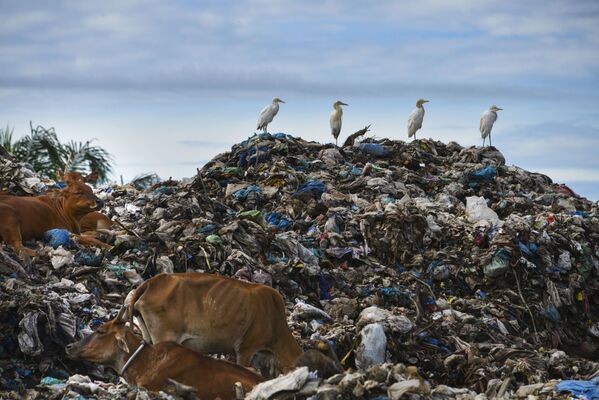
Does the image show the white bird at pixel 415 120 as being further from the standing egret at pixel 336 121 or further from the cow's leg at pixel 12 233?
the cow's leg at pixel 12 233

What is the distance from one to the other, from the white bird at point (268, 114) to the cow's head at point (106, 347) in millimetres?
17525

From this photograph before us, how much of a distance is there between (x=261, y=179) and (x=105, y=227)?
4.19m

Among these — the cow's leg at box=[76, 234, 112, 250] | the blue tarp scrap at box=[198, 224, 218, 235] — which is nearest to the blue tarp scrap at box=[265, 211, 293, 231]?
the blue tarp scrap at box=[198, 224, 218, 235]

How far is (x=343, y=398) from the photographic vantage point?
22.6 ft

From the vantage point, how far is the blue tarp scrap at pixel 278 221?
15.2 m

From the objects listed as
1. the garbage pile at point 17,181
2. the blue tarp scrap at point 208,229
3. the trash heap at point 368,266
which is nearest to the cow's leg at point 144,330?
the trash heap at point 368,266

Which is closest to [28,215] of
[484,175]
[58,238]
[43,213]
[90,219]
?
[43,213]

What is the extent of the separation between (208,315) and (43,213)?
5161 millimetres

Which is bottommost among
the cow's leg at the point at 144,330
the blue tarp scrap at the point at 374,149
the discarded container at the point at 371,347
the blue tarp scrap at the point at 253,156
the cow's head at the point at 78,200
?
the discarded container at the point at 371,347

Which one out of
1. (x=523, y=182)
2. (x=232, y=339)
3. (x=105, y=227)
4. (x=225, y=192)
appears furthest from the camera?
(x=523, y=182)

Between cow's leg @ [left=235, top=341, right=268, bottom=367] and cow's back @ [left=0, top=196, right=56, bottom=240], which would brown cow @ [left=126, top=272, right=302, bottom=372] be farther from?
cow's back @ [left=0, top=196, right=56, bottom=240]

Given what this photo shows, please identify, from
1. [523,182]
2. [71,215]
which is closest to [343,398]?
[71,215]

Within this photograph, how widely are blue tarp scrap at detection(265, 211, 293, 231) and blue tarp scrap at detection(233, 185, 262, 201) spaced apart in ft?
3.16

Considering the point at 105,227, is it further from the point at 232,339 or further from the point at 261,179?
→ the point at 232,339
